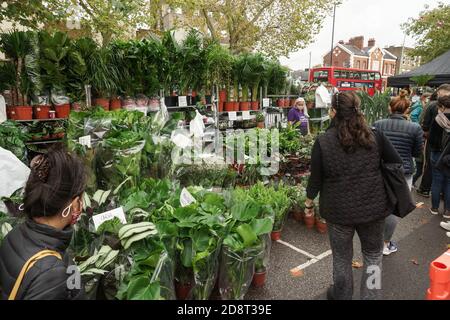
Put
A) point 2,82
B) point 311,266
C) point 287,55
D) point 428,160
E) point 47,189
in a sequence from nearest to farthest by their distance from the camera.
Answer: point 47,189 < point 311,266 < point 2,82 < point 428,160 < point 287,55

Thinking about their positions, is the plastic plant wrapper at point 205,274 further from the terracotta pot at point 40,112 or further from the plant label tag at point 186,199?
the terracotta pot at point 40,112

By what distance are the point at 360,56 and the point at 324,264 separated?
4814 cm

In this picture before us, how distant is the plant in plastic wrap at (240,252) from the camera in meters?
2.09

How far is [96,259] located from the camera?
1.82m

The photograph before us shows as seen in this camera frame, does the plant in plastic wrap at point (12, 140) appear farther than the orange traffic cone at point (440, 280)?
Yes

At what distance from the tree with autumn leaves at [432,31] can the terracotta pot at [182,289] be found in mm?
20694

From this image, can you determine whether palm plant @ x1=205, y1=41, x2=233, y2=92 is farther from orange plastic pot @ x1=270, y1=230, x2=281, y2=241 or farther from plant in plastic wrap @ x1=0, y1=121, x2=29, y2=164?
orange plastic pot @ x1=270, y1=230, x2=281, y2=241

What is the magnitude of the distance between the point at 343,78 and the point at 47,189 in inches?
688

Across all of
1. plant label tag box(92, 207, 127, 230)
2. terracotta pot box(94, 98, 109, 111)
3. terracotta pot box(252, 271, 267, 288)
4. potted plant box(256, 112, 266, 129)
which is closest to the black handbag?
terracotta pot box(252, 271, 267, 288)

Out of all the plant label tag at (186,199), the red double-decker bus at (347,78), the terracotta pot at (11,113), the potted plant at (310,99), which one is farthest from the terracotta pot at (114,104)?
the red double-decker bus at (347,78)

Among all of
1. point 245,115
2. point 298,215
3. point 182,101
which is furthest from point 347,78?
point 298,215

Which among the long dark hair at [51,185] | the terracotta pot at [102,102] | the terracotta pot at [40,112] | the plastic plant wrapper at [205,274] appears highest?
the terracotta pot at [102,102]
